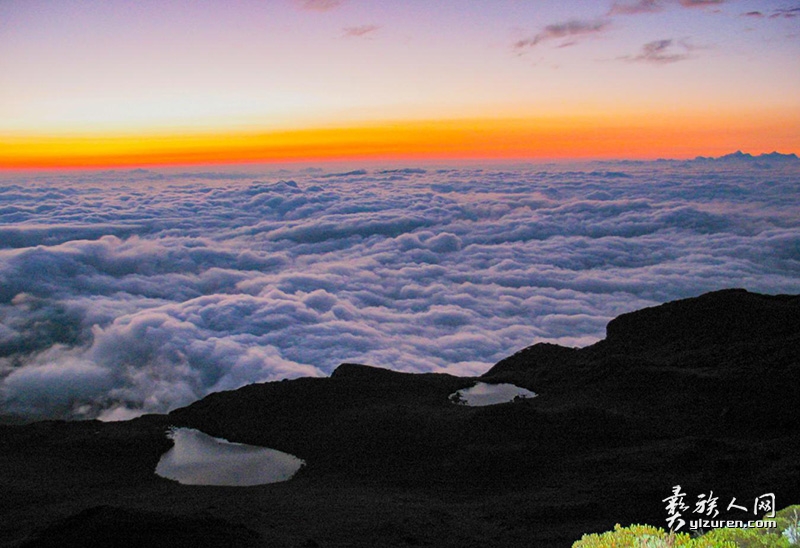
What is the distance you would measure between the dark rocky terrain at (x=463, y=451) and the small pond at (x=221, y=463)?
643 mm

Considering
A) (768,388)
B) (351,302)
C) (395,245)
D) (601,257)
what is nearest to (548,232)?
(601,257)

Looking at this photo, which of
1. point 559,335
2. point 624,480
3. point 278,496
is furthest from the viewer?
point 559,335

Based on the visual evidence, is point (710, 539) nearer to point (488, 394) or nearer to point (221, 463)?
point (221, 463)

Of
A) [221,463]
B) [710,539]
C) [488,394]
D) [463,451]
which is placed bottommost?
[221,463]

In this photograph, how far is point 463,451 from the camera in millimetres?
22094

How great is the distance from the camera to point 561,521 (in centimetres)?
1566

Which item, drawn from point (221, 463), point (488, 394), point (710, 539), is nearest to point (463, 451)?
point (488, 394)

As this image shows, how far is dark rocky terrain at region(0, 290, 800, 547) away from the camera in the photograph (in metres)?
15.3

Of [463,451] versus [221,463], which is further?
[221,463]

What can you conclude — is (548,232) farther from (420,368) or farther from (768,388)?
(768,388)

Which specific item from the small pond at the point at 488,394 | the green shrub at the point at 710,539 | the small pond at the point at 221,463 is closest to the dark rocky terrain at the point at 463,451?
the small pond at the point at 221,463

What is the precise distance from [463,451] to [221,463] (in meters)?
10.4

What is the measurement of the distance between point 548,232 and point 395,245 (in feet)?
161

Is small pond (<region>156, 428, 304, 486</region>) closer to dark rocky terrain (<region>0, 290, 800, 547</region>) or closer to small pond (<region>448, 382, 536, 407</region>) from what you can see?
dark rocky terrain (<region>0, 290, 800, 547</region>)
